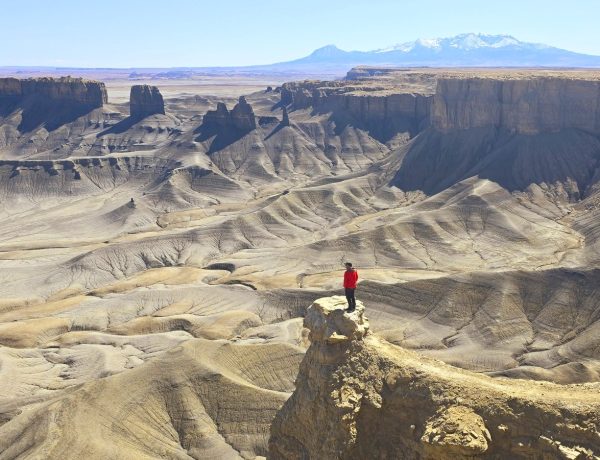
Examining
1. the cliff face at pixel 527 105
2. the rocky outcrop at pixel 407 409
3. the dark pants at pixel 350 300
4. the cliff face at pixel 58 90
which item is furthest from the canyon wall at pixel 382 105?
the rocky outcrop at pixel 407 409

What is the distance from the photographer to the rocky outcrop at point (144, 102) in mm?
192250

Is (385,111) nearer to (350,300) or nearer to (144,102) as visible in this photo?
(144,102)

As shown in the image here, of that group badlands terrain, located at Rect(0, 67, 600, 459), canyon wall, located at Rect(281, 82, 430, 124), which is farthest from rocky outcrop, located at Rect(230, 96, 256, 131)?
canyon wall, located at Rect(281, 82, 430, 124)

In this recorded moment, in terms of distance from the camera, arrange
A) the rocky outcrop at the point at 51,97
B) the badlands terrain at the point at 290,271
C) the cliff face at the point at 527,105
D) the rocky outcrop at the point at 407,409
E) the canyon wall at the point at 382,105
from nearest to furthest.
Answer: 1. the rocky outcrop at the point at 407,409
2. the badlands terrain at the point at 290,271
3. the cliff face at the point at 527,105
4. the canyon wall at the point at 382,105
5. the rocky outcrop at the point at 51,97

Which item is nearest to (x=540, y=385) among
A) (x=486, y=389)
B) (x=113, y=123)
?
(x=486, y=389)

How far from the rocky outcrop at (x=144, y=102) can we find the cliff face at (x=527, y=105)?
104 meters

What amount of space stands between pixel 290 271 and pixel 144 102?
127774 mm

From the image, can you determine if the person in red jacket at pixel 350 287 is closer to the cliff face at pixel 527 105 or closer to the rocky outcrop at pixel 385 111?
the cliff face at pixel 527 105

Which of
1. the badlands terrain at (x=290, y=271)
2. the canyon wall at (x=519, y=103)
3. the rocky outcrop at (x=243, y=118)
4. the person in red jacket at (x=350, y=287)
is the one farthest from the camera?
the rocky outcrop at (x=243, y=118)

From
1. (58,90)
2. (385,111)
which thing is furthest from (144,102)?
(385,111)

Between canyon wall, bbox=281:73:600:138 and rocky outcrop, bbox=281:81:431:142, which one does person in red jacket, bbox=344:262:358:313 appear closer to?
canyon wall, bbox=281:73:600:138

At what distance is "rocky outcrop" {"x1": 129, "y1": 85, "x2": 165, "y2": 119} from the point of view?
192 metres

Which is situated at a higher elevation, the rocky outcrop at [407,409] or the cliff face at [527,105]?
the cliff face at [527,105]

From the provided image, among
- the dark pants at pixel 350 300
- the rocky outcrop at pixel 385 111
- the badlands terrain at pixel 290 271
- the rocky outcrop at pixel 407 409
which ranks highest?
the rocky outcrop at pixel 385 111
